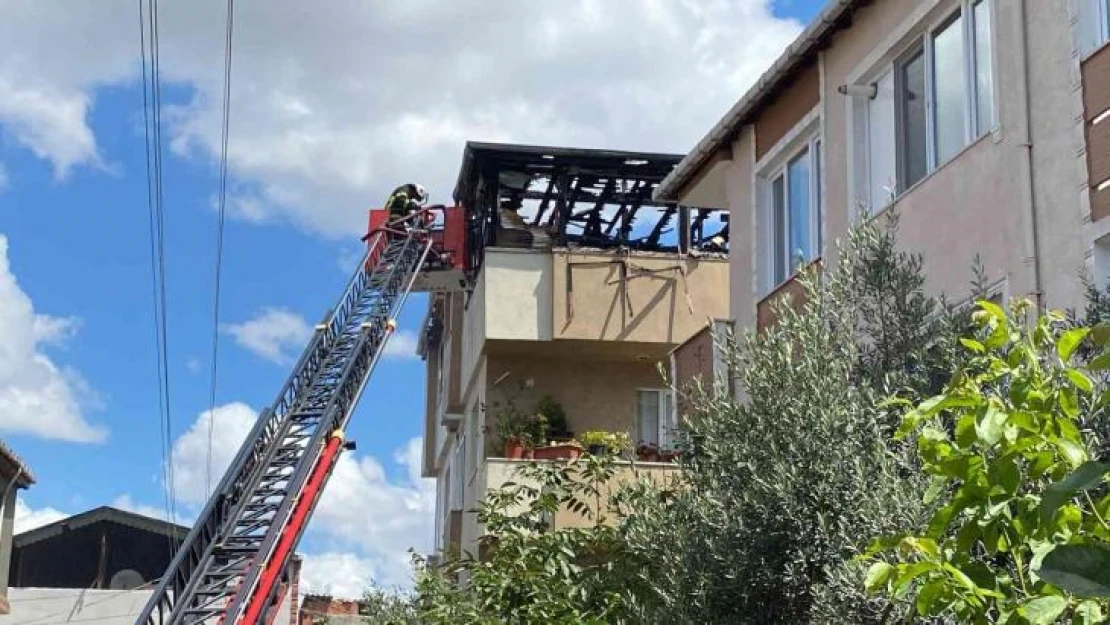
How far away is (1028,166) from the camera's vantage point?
9547 millimetres

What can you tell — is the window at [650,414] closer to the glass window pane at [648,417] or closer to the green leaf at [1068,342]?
the glass window pane at [648,417]

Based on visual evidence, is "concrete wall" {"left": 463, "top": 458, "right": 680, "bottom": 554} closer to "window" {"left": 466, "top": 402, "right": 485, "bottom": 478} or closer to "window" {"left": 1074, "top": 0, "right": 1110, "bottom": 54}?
"window" {"left": 466, "top": 402, "right": 485, "bottom": 478}

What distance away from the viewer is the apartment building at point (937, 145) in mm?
9133

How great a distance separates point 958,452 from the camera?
4430mm

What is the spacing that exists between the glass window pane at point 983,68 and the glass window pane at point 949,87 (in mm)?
198

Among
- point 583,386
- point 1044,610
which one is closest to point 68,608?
point 583,386

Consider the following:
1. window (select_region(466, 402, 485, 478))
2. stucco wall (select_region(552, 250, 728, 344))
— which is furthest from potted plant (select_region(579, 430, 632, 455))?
window (select_region(466, 402, 485, 478))

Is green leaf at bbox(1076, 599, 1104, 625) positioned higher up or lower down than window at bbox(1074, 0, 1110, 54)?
lower down

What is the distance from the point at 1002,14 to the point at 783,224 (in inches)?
198

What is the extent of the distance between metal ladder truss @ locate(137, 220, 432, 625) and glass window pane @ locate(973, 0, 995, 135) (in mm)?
10813

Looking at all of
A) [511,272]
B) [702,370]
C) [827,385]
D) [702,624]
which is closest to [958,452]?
[827,385]

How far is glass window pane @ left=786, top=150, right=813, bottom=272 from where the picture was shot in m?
14.1

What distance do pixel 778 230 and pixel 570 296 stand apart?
8624 mm

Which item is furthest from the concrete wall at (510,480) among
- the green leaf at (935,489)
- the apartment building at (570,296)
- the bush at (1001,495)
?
the bush at (1001,495)
